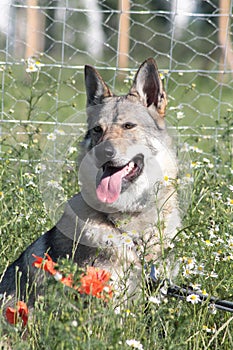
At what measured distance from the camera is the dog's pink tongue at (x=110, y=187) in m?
3.51

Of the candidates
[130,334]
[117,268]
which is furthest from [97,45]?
[130,334]

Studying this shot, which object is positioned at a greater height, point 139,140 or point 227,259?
point 139,140

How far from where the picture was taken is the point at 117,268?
3227 millimetres

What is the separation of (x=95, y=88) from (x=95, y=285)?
1.52 m

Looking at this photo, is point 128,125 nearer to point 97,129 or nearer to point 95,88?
point 97,129

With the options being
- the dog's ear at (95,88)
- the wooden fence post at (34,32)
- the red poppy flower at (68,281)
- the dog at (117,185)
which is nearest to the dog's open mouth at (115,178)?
the dog at (117,185)

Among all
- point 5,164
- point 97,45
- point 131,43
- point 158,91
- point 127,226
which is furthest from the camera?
point 131,43

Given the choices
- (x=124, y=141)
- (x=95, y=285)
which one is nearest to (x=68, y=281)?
(x=95, y=285)

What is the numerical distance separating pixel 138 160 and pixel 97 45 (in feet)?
18.8

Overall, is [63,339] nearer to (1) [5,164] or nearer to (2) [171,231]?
(2) [171,231]

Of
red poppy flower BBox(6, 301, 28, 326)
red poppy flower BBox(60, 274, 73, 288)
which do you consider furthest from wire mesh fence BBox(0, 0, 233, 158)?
red poppy flower BBox(60, 274, 73, 288)

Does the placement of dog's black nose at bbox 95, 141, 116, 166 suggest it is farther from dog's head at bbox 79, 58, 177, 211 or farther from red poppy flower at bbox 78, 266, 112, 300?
red poppy flower at bbox 78, 266, 112, 300

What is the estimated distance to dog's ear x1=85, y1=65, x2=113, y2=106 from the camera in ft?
12.1

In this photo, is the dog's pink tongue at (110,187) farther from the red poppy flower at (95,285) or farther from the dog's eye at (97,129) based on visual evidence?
the red poppy flower at (95,285)
